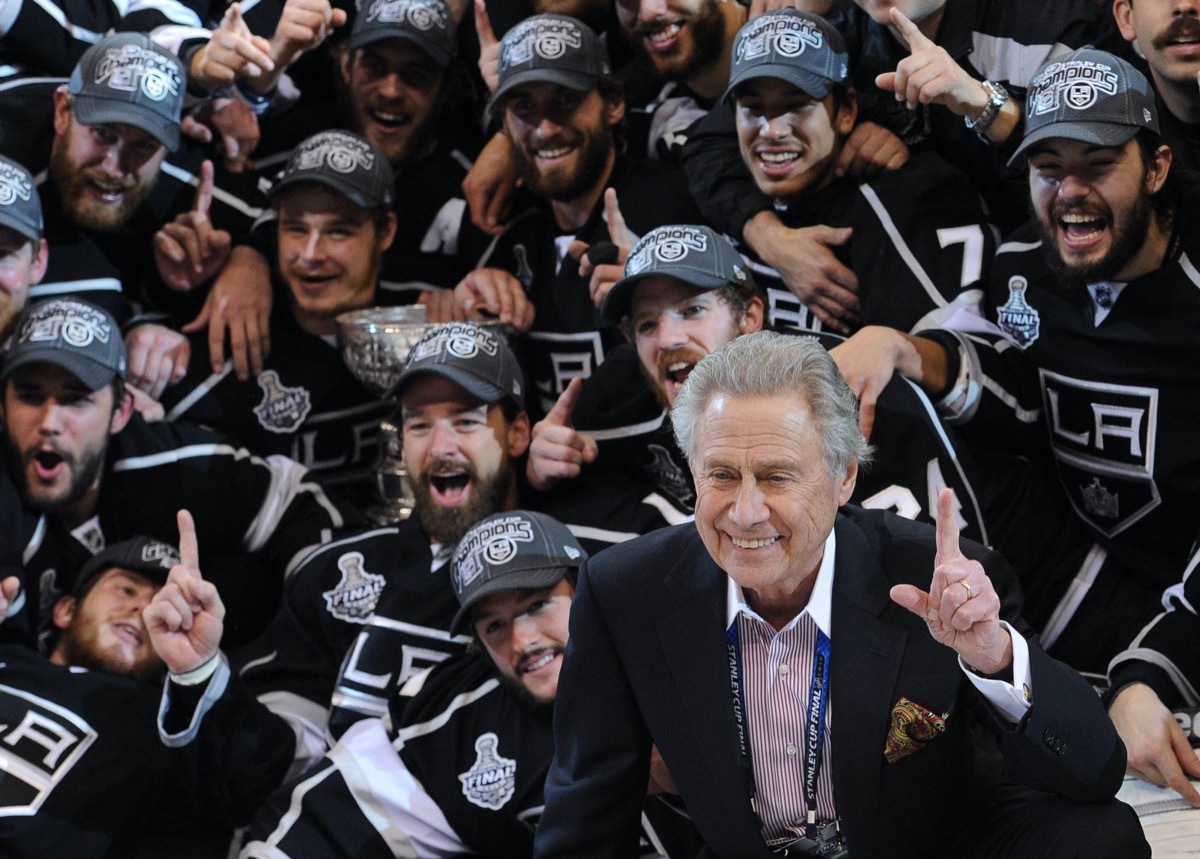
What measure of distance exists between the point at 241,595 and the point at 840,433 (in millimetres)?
2149

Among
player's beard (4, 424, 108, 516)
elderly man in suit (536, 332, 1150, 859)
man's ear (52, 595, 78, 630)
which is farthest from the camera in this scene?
player's beard (4, 424, 108, 516)

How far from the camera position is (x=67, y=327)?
378cm

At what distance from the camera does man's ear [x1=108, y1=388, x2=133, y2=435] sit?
389 centimetres

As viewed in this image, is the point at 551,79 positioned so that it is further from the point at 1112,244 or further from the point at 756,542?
the point at 756,542

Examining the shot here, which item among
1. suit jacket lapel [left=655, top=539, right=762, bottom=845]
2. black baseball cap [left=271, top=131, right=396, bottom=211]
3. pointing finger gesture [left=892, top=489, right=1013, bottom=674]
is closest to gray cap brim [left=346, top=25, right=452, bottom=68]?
black baseball cap [left=271, top=131, right=396, bottom=211]

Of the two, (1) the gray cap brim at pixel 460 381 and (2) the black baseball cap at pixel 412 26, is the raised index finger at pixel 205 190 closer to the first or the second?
(2) the black baseball cap at pixel 412 26

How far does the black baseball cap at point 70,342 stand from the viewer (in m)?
3.74

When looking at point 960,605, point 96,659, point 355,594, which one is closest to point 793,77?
point 355,594

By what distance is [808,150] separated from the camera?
3.57 meters

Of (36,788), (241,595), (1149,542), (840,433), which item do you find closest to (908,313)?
(1149,542)

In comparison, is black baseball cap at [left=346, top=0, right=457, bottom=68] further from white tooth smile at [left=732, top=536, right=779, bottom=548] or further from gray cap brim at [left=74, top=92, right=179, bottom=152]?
white tooth smile at [left=732, top=536, right=779, bottom=548]

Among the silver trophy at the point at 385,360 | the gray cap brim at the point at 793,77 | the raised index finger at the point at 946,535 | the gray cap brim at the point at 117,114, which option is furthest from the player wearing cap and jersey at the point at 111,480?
the raised index finger at the point at 946,535

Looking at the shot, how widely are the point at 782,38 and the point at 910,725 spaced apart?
1.78m

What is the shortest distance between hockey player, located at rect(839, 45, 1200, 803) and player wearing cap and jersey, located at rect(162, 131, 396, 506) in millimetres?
1622
